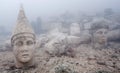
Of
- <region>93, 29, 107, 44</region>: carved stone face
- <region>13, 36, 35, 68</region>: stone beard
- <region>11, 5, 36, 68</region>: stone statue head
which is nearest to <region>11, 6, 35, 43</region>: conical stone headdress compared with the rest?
<region>11, 5, 36, 68</region>: stone statue head

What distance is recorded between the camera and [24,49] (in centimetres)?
1030

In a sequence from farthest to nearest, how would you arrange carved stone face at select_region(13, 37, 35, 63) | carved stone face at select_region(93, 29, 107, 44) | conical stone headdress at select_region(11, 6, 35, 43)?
carved stone face at select_region(93, 29, 107, 44), conical stone headdress at select_region(11, 6, 35, 43), carved stone face at select_region(13, 37, 35, 63)

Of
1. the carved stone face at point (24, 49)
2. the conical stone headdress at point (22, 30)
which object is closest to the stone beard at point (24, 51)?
the carved stone face at point (24, 49)

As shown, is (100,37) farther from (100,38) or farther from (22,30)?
(22,30)

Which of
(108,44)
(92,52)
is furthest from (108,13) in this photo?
(92,52)

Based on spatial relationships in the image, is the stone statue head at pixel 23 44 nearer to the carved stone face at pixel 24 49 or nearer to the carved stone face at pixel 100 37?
the carved stone face at pixel 24 49

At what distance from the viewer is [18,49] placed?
1034cm

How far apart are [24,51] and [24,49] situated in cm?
10

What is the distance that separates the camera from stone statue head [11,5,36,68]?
33.8 feet

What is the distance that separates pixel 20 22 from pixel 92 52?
17.3 feet

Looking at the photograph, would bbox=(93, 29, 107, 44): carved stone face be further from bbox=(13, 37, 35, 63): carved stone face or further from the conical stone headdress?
bbox=(13, 37, 35, 63): carved stone face

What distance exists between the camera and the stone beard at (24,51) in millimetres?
10281

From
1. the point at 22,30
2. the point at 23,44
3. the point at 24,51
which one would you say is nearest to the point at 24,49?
the point at 24,51

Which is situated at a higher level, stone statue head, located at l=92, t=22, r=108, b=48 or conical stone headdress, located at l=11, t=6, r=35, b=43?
conical stone headdress, located at l=11, t=6, r=35, b=43
